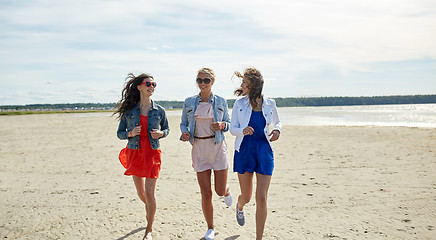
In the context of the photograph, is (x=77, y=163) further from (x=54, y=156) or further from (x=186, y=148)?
(x=186, y=148)

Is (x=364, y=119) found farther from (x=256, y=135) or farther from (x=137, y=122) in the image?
(x=137, y=122)

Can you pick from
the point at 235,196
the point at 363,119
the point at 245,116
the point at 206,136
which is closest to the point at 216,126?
the point at 206,136

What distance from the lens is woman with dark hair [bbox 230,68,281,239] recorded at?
15.1ft

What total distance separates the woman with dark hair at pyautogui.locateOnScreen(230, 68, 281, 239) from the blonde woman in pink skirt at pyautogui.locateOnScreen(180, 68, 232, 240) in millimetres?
238

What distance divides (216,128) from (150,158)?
3.45 ft

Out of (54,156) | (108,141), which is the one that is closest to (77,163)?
(54,156)

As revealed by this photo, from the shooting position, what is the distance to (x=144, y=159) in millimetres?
4988

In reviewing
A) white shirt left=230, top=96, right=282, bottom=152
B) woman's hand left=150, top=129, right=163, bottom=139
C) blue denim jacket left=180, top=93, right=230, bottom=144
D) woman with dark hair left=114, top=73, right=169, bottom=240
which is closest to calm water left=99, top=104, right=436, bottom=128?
white shirt left=230, top=96, right=282, bottom=152

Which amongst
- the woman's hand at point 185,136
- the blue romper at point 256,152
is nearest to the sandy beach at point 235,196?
the blue romper at point 256,152

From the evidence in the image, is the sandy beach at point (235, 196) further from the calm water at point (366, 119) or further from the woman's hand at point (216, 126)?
the calm water at point (366, 119)

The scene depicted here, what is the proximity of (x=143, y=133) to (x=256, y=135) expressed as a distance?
1.62m

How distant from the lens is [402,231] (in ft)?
17.1

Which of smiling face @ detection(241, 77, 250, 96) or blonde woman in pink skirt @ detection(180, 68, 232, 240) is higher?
smiling face @ detection(241, 77, 250, 96)

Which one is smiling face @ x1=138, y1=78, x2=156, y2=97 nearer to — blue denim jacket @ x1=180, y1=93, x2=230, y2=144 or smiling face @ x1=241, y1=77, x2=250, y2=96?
blue denim jacket @ x1=180, y1=93, x2=230, y2=144
